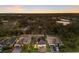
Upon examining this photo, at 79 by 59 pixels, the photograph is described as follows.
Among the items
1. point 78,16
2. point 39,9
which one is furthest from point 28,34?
point 78,16

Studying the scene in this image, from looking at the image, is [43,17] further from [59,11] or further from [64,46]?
[64,46]

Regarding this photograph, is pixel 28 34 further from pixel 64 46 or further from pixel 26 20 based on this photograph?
pixel 64 46

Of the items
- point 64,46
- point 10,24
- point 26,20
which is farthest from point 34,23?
point 64,46

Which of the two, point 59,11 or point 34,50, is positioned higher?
point 59,11

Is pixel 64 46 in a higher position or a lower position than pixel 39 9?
lower
